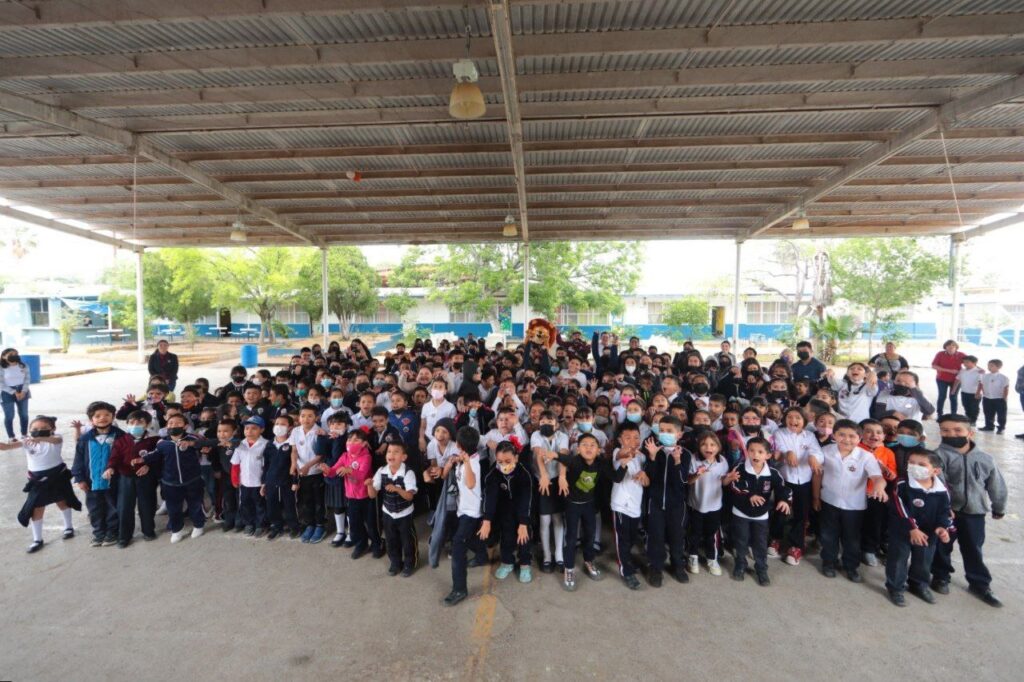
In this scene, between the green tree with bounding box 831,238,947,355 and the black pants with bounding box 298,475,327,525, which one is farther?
the green tree with bounding box 831,238,947,355

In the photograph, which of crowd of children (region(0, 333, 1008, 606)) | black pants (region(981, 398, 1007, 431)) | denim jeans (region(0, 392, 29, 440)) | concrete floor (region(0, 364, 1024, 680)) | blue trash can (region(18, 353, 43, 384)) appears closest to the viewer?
concrete floor (region(0, 364, 1024, 680))

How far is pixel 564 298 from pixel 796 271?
16.5 metres

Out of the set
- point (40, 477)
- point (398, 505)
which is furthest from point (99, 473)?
point (398, 505)

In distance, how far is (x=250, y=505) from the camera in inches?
173

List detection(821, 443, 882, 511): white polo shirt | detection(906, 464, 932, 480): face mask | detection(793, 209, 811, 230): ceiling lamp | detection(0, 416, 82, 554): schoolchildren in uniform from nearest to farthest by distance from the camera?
detection(906, 464, 932, 480): face mask < detection(821, 443, 882, 511): white polo shirt < detection(0, 416, 82, 554): schoolchildren in uniform < detection(793, 209, 811, 230): ceiling lamp

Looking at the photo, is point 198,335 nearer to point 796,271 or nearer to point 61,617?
point 61,617

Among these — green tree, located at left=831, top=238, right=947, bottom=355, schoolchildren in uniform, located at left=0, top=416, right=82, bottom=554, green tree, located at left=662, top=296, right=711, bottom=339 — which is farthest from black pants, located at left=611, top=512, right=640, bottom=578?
green tree, located at left=662, top=296, right=711, bottom=339

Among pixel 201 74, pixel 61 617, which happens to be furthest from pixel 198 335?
pixel 61 617

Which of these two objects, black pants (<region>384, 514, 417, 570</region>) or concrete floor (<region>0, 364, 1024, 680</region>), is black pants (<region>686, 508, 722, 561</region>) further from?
black pants (<region>384, 514, 417, 570</region>)

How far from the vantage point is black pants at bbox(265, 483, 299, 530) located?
14.0ft

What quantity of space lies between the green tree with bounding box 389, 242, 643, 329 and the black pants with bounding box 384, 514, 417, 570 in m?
16.3

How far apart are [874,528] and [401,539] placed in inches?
146

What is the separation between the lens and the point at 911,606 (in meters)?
3.28

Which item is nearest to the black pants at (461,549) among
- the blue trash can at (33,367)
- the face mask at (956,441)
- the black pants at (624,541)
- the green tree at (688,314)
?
the black pants at (624,541)
